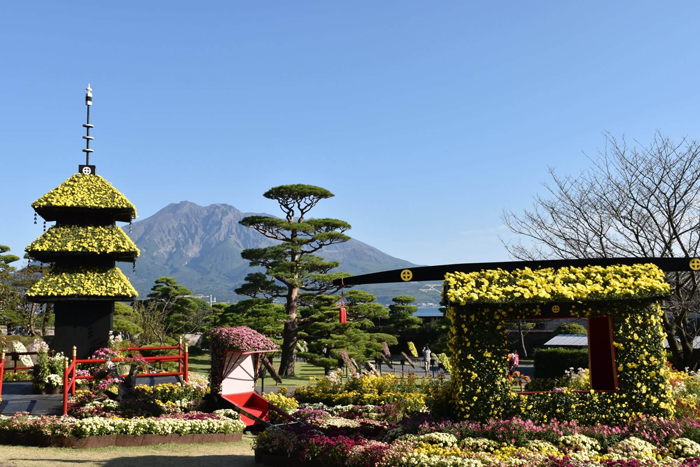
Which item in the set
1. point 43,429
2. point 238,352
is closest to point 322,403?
point 238,352

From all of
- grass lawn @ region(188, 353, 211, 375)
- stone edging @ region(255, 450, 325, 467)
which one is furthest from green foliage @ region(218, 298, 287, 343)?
stone edging @ region(255, 450, 325, 467)

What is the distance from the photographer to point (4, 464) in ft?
34.1

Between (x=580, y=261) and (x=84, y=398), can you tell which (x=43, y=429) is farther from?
(x=580, y=261)

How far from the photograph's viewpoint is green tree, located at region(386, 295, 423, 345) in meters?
44.9

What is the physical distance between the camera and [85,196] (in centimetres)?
2023

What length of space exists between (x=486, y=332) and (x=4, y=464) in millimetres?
8870

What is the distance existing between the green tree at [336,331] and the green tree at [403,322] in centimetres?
1433

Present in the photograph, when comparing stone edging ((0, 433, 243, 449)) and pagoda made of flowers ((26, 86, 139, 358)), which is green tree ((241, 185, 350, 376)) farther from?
stone edging ((0, 433, 243, 449))

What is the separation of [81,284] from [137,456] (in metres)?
9.72

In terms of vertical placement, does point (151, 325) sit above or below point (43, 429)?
above

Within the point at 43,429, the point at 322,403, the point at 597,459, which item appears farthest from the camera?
the point at 322,403

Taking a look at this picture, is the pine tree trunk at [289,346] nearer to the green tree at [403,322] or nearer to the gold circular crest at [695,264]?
the green tree at [403,322]

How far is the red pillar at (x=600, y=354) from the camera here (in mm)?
10719

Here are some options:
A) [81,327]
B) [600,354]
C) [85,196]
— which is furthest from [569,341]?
[85,196]
